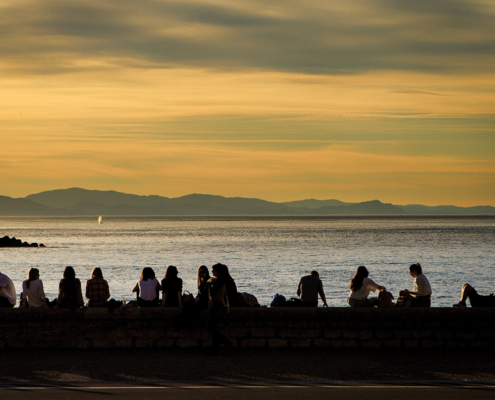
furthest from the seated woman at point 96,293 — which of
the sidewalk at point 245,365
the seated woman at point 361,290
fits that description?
the seated woman at point 361,290

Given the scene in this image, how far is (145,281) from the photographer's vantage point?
11938mm

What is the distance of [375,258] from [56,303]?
184 ft

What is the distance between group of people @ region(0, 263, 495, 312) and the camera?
1109cm

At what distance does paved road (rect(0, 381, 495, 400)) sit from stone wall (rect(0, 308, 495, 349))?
241 centimetres

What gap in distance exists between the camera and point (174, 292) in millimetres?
11609

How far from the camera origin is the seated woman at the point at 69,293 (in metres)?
11.1

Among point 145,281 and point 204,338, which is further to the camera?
point 145,281

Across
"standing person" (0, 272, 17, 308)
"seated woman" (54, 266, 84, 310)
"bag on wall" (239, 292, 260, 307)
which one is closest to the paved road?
"seated woman" (54, 266, 84, 310)

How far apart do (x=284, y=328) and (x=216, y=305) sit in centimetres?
143

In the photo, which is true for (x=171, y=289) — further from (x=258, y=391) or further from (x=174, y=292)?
(x=258, y=391)

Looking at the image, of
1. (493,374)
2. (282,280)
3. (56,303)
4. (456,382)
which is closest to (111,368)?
(56,303)

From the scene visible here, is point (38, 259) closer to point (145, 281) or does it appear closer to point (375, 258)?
point (375, 258)

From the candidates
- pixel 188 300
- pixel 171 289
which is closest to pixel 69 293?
pixel 171 289

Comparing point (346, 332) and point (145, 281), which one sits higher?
→ point (145, 281)
